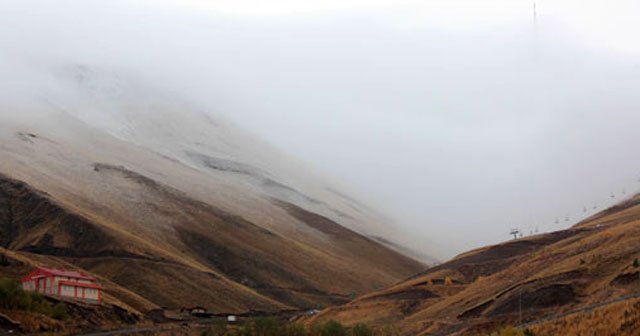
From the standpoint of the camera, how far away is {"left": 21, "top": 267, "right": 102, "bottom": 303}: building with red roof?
118 metres

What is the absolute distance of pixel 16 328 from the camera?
89812 mm

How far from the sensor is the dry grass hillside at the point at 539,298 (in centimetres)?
5646

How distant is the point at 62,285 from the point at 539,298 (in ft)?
231

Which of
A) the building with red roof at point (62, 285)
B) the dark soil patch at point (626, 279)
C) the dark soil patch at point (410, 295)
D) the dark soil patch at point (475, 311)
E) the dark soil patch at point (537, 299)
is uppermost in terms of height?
the dark soil patch at point (626, 279)

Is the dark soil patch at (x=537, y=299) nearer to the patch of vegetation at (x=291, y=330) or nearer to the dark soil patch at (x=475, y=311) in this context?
the dark soil patch at (x=475, y=311)

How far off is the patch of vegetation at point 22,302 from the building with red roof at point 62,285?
38.7 ft

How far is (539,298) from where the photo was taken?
77.9 metres

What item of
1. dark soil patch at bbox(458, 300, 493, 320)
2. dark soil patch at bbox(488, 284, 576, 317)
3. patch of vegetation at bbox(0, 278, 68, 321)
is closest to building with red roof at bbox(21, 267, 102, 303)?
patch of vegetation at bbox(0, 278, 68, 321)

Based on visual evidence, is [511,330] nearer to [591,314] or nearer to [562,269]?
[591,314]

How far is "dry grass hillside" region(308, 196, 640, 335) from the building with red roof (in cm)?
3296

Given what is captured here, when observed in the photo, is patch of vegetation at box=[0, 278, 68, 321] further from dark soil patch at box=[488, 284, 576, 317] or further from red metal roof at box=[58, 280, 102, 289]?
dark soil patch at box=[488, 284, 576, 317]

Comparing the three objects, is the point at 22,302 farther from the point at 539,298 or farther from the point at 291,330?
the point at 539,298

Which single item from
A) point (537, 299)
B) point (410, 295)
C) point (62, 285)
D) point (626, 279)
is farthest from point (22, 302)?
point (626, 279)

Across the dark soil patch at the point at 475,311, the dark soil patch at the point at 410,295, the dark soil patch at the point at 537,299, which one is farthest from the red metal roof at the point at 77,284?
the dark soil patch at the point at 537,299
